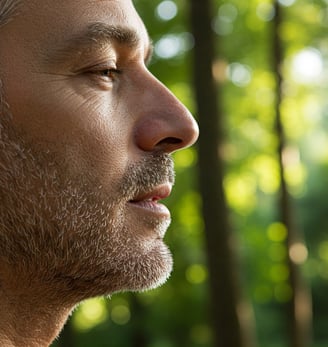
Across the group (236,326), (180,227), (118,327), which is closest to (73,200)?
(236,326)

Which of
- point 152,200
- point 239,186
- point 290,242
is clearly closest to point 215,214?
point 290,242

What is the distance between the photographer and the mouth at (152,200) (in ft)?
6.41

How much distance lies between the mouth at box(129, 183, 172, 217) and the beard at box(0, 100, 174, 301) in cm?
4

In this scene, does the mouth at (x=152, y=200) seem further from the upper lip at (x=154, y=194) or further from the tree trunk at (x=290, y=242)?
the tree trunk at (x=290, y=242)

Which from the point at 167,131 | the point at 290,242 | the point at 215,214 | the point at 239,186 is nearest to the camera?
the point at 167,131

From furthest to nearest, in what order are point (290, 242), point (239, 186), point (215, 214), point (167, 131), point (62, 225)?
point (239, 186), point (290, 242), point (215, 214), point (167, 131), point (62, 225)

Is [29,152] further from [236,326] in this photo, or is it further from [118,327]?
[118,327]

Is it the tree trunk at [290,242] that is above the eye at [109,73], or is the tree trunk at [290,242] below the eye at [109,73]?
above

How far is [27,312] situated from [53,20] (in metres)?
0.69

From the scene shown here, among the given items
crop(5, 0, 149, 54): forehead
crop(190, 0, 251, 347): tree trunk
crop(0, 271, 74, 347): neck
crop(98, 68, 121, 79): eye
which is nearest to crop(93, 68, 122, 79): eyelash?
crop(98, 68, 121, 79): eye

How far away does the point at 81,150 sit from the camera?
74.3 inches

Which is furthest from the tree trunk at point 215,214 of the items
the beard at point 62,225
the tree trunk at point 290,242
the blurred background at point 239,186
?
the beard at point 62,225

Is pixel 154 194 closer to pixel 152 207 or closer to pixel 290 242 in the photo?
pixel 152 207

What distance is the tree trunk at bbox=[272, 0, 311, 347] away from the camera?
1197cm
